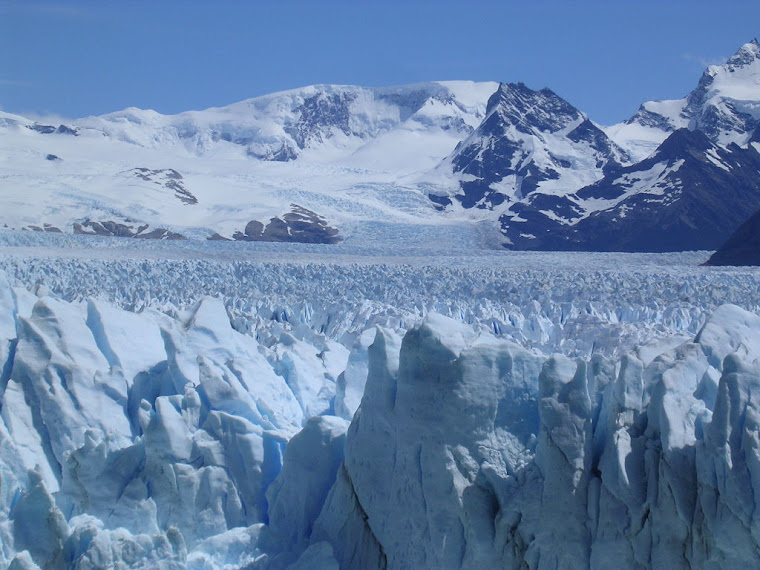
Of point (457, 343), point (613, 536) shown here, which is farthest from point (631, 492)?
point (457, 343)

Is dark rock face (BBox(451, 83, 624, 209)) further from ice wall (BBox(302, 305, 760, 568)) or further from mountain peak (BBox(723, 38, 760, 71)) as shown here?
ice wall (BBox(302, 305, 760, 568))

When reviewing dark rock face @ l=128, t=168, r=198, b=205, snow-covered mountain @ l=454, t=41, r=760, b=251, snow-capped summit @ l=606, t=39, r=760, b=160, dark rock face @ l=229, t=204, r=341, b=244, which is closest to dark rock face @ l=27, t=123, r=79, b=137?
dark rock face @ l=128, t=168, r=198, b=205

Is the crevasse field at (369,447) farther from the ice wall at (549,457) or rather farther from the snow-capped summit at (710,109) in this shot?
the snow-capped summit at (710,109)

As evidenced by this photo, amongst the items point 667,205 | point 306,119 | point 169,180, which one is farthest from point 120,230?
point 306,119

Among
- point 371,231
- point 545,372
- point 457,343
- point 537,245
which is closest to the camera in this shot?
point 545,372

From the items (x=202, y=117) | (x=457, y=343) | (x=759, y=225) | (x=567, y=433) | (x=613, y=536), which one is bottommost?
(x=613, y=536)

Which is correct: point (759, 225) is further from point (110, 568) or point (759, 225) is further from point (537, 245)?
point (110, 568)

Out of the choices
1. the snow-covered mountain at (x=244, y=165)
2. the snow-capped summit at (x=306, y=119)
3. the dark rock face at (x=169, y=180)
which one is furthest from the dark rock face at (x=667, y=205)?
the snow-capped summit at (x=306, y=119)

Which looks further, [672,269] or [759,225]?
[759,225]
